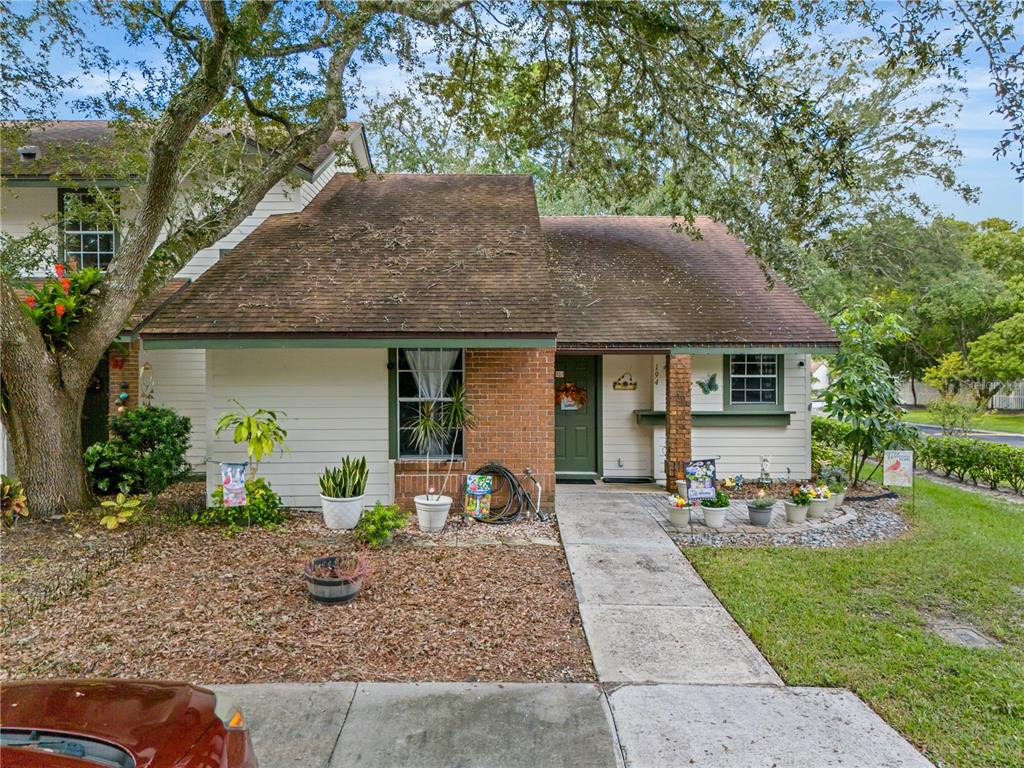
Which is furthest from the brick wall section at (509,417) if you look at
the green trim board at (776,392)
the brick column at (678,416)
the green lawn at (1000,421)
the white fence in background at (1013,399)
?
the white fence in background at (1013,399)

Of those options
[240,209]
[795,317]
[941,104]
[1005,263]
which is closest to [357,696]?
[240,209]

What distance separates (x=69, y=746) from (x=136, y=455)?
7196 millimetres

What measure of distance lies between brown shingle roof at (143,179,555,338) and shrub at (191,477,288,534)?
2042mm

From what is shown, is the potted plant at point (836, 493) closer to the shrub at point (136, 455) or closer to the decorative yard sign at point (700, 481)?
the decorative yard sign at point (700, 481)

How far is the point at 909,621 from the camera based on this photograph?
16.4ft

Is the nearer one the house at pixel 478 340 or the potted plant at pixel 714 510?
the potted plant at pixel 714 510

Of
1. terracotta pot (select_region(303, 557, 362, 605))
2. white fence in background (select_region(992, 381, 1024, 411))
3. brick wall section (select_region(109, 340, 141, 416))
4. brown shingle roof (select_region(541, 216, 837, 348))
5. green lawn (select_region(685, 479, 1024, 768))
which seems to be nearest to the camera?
green lawn (select_region(685, 479, 1024, 768))

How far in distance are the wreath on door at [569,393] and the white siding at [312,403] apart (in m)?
3.47

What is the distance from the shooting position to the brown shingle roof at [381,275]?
7703 millimetres

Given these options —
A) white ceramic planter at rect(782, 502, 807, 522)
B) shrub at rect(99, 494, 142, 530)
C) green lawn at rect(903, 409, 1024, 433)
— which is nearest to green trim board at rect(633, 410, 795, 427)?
white ceramic planter at rect(782, 502, 807, 522)

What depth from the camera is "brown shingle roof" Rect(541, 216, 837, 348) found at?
9.72 metres

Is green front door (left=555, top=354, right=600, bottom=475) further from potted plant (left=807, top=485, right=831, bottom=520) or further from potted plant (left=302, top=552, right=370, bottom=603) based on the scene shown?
potted plant (left=302, top=552, right=370, bottom=603)

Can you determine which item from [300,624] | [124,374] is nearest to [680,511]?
[300,624]

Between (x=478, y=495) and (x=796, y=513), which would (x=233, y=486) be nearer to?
(x=478, y=495)
